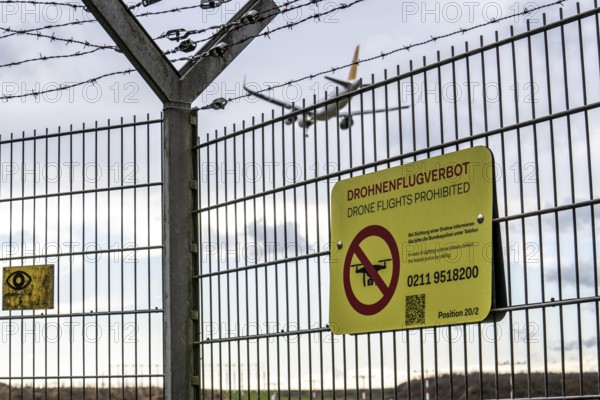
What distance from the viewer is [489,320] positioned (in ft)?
19.0

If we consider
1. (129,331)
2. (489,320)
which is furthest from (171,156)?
(489,320)

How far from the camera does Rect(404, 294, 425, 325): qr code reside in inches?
240

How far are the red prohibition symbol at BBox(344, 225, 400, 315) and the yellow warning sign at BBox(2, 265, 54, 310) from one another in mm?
2733

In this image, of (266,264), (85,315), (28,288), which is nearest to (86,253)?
(85,315)

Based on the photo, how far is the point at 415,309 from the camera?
612 cm

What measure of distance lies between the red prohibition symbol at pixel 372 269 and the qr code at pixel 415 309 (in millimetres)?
137

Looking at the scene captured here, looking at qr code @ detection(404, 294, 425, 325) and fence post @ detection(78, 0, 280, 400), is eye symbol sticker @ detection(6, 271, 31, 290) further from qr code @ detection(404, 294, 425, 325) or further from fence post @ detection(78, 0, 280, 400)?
qr code @ detection(404, 294, 425, 325)

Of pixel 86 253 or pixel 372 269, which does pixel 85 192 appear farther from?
pixel 372 269

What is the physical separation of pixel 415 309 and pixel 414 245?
31 cm

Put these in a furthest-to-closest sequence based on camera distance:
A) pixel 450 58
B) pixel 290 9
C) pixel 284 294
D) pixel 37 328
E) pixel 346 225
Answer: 1. pixel 37 328
2. pixel 290 9
3. pixel 284 294
4. pixel 346 225
5. pixel 450 58

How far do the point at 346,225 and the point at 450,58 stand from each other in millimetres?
1071

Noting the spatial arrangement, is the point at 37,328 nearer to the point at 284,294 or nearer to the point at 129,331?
the point at 129,331

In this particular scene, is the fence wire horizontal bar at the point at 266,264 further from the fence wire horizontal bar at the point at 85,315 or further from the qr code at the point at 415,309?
the qr code at the point at 415,309

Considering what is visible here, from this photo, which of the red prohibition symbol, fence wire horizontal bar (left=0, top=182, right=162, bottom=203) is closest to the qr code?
the red prohibition symbol
